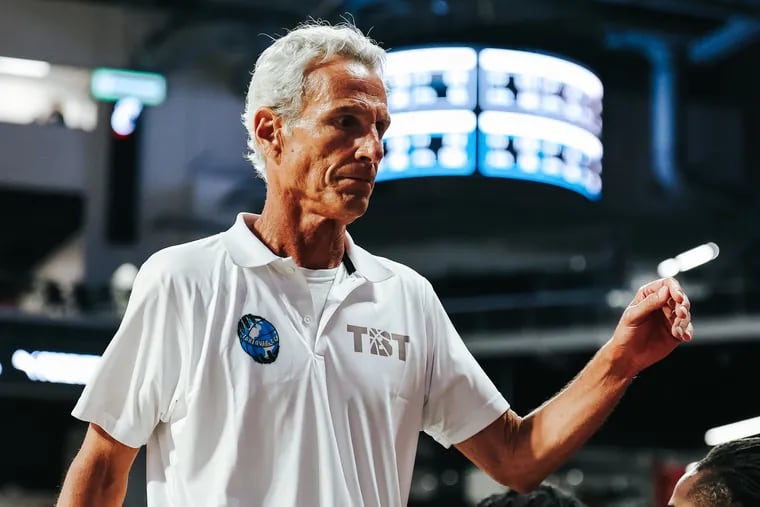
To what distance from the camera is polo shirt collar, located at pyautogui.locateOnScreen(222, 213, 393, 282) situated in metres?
2.09

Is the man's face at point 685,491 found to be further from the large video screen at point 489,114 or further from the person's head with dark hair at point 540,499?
the large video screen at point 489,114

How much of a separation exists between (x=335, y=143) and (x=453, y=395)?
0.54 m

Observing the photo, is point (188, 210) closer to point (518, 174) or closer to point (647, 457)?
point (518, 174)

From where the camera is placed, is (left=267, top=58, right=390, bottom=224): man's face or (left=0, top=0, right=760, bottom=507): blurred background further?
(left=0, top=0, right=760, bottom=507): blurred background

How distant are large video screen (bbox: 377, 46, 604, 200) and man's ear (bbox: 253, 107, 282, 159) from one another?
11173 mm

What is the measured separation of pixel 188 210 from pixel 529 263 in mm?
6206

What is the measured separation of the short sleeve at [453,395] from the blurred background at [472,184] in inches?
443

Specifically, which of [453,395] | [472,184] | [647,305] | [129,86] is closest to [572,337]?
[472,184]

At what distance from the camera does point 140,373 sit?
200 centimetres

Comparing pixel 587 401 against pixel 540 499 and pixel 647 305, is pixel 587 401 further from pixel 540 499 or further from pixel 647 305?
pixel 540 499

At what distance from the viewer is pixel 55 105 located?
Result: 676 inches

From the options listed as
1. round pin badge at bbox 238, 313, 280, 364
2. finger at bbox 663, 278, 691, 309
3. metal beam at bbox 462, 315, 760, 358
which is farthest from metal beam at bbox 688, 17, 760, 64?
round pin badge at bbox 238, 313, 280, 364

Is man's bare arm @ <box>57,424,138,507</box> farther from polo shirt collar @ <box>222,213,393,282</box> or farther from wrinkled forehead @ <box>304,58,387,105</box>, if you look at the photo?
wrinkled forehead @ <box>304,58,387,105</box>

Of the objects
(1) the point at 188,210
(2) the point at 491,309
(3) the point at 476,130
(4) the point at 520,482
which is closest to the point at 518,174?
(3) the point at 476,130
